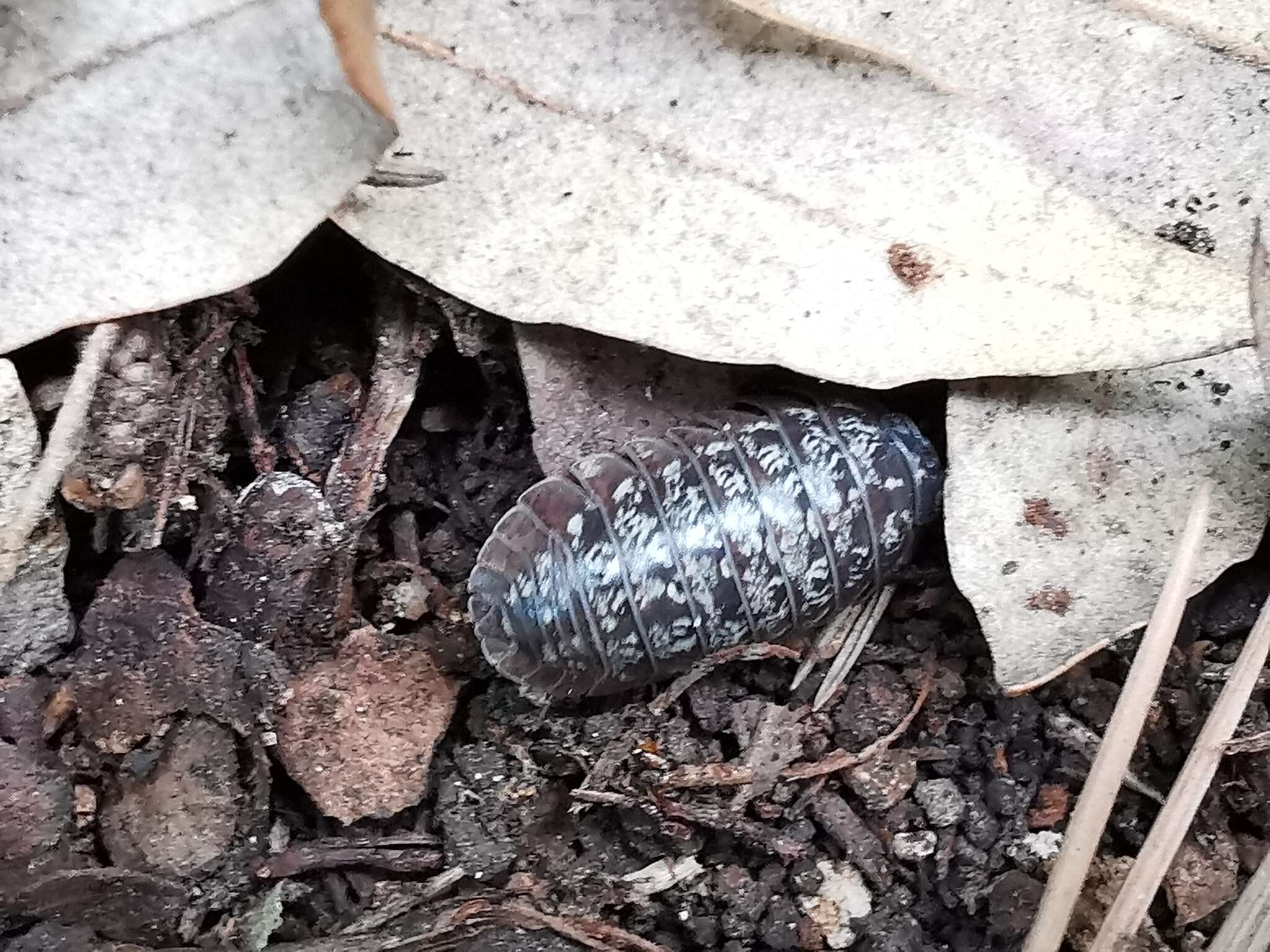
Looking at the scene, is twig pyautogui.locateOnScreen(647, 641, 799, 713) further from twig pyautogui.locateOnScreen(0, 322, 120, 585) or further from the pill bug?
twig pyautogui.locateOnScreen(0, 322, 120, 585)

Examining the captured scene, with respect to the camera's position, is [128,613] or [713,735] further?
[713,735]

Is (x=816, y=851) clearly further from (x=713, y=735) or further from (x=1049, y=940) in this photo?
(x=1049, y=940)

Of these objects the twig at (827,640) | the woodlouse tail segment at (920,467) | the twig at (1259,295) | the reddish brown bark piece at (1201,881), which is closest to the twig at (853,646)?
the twig at (827,640)

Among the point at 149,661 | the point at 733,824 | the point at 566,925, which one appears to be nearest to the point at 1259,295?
the point at 733,824

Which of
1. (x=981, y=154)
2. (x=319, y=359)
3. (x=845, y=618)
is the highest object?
(x=981, y=154)

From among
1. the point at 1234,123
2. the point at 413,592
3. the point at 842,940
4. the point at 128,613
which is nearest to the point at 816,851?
the point at 842,940

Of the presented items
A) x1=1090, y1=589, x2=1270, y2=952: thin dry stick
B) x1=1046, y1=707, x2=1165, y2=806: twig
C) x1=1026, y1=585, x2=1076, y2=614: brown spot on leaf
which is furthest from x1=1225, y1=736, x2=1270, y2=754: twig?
x1=1026, y1=585, x2=1076, y2=614: brown spot on leaf
